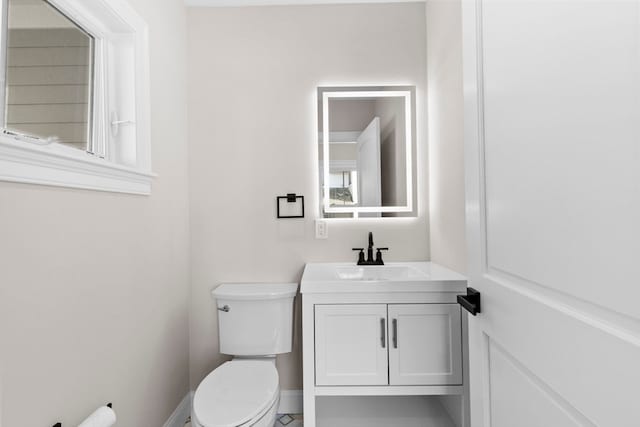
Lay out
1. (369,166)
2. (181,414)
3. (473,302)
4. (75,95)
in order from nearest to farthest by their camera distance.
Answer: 1. (473,302)
2. (75,95)
3. (181,414)
4. (369,166)

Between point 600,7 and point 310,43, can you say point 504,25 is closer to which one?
point 600,7

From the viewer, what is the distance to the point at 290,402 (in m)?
2.05

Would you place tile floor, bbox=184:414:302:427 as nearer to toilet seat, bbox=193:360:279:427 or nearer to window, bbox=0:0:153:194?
toilet seat, bbox=193:360:279:427

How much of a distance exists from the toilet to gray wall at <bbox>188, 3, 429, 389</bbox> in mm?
229

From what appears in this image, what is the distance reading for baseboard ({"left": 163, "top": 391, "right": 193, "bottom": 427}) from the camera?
1.79 metres

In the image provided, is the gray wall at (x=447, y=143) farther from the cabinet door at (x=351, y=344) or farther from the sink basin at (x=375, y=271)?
the cabinet door at (x=351, y=344)

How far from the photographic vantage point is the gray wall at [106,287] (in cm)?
91

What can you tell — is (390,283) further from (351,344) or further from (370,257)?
(370,257)

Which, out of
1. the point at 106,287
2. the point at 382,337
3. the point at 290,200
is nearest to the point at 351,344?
the point at 382,337

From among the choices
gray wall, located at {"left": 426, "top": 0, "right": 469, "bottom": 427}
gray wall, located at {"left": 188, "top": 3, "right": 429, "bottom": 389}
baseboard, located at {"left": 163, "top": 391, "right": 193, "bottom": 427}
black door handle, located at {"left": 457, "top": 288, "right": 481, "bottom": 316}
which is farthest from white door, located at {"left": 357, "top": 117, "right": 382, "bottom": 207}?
baseboard, located at {"left": 163, "top": 391, "right": 193, "bottom": 427}

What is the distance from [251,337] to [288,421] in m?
0.56

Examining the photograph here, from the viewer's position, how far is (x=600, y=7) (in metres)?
0.53

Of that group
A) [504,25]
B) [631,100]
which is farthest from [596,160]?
[504,25]

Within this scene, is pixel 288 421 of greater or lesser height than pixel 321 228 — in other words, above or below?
below
